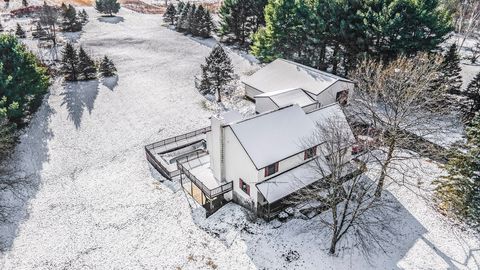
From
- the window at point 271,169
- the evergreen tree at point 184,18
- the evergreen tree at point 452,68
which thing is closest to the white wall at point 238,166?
the window at point 271,169

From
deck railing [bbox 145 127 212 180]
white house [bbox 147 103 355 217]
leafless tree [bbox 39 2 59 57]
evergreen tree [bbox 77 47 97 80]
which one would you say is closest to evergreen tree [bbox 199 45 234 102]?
deck railing [bbox 145 127 212 180]

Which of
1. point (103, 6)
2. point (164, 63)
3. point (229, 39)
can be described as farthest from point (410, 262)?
point (103, 6)

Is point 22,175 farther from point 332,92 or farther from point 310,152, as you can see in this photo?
point 332,92

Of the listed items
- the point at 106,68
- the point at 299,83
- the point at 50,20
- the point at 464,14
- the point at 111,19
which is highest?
the point at 464,14

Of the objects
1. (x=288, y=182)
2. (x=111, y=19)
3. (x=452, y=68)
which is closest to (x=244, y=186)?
(x=288, y=182)

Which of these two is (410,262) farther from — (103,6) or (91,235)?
(103,6)
